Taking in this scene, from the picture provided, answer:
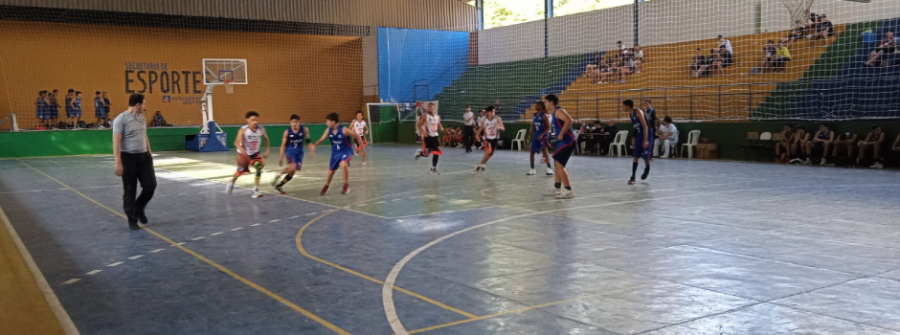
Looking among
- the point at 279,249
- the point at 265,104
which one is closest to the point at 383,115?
the point at 265,104

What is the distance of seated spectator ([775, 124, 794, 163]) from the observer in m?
22.0

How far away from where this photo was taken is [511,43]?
126ft

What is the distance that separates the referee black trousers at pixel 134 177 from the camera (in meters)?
9.76

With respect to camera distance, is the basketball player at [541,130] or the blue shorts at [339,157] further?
the basketball player at [541,130]

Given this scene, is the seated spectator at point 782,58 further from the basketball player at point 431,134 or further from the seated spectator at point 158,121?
the seated spectator at point 158,121

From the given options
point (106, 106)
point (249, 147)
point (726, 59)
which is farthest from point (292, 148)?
point (106, 106)

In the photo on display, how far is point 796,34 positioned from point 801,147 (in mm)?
5982

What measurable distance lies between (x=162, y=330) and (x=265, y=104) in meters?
36.2

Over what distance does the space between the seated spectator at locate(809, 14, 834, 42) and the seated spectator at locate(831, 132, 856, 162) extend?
5613mm

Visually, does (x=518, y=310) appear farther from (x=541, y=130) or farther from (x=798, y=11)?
(x=798, y=11)

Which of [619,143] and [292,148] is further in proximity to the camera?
[619,143]

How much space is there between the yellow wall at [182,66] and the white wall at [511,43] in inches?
299

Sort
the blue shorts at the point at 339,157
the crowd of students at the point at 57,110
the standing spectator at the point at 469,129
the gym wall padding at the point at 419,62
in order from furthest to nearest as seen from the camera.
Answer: the gym wall padding at the point at 419,62
the crowd of students at the point at 57,110
the standing spectator at the point at 469,129
the blue shorts at the point at 339,157

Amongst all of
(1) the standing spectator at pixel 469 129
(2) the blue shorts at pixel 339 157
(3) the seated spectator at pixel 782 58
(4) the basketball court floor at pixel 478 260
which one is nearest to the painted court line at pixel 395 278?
(4) the basketball court floor at pixel 478 260
